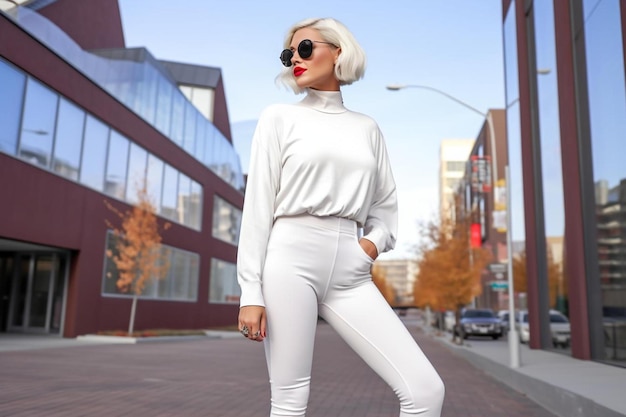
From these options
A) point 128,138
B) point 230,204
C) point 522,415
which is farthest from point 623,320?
point 230,204

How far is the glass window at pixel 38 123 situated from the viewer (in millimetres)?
17578

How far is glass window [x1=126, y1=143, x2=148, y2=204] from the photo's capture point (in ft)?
78.7

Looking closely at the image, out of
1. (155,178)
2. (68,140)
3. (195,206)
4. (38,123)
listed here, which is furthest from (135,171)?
(195,206)

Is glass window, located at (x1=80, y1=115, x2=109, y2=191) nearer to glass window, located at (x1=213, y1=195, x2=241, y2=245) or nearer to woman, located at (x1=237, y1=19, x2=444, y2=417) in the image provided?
glass window, located at (x1=213, y1=195, x2=241, y2=245)

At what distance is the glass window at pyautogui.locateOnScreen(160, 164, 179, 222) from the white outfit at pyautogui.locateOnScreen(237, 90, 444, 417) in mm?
26243

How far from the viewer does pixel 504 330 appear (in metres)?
31.2

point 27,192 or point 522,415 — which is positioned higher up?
point 27,192

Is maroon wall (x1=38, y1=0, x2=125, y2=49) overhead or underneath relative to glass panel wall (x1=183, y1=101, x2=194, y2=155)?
overhead

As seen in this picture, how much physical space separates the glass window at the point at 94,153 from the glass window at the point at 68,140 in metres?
0.36

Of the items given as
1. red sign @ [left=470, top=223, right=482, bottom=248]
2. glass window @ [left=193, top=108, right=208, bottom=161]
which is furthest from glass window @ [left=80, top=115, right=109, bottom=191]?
red sign @ [left=470, top=223, right=482, bottom=248]

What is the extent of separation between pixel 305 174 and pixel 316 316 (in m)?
0.52

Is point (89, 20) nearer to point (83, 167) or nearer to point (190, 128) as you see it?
point (190, 128)

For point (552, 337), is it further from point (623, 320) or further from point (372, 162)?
point (372, 162)

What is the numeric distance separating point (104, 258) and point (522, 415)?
58.6ft
